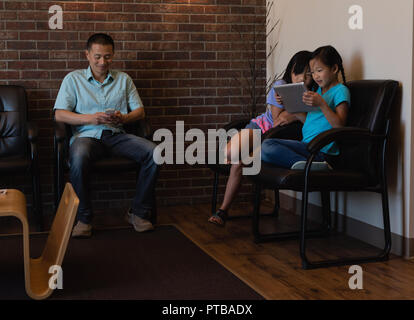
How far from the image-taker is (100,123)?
12.2 feet

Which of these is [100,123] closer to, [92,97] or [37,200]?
[92,97]

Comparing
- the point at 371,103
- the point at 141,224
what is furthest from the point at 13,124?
the point at 371,103

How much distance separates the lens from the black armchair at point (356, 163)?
2814mm

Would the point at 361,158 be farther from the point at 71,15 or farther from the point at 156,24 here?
the point at 71,15

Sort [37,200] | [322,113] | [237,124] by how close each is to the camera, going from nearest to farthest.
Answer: [322,113] → [37,200] → [237,124]

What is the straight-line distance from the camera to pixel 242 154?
139 inches

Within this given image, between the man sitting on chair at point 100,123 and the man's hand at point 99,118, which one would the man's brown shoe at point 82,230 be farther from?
the man's hand at point 99,118

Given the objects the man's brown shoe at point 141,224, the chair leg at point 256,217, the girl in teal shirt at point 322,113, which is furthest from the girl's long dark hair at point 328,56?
the man's brown shoe at point 141,224

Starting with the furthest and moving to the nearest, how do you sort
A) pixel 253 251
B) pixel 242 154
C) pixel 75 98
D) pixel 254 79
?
pixel 254 79, pixel 75 98, pixel 242 154, pixel 253 251

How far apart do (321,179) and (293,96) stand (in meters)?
0.55

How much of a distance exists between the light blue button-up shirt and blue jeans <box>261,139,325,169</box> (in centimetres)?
121

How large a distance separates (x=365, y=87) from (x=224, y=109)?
5.72 ft

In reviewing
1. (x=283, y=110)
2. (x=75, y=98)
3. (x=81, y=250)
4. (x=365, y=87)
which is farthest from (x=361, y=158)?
(x=75, y=98)

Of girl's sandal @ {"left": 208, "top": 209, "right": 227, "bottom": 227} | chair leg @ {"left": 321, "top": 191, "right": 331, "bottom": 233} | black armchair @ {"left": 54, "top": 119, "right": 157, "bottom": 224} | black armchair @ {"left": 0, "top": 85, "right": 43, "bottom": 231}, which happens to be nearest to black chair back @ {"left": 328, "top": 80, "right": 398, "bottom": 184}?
chair leg @ {"left": 321, "top": 191, "right": 331, "bottom": 233}
